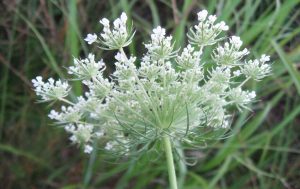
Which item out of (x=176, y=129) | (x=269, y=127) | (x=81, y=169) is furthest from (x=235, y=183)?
(x=176, y=129)

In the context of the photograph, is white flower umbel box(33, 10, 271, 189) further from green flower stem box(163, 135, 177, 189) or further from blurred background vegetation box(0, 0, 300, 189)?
blurred background vegetation box(0, 0, 300, 189)

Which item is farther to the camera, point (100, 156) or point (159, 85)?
point (100, 156)

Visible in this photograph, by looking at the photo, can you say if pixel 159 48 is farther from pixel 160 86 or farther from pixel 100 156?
pixel 100 156

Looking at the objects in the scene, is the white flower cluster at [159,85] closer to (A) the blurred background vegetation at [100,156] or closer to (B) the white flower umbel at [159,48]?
(B) the white flower umbel at [159,48]

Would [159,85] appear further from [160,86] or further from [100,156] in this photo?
[100,156]

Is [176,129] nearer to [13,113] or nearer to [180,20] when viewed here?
[180,20]

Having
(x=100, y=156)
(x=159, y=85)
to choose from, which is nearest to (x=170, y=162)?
(x=159, y=85)

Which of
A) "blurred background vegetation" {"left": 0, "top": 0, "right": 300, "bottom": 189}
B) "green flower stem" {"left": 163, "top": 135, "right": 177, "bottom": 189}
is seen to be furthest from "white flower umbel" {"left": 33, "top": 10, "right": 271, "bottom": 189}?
"blurred background vegetation" {"left": 0, "top": 0, "right": 300, "bottom": 189}

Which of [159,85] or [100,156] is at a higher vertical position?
[100,156]

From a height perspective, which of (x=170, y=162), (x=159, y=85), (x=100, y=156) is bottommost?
(x=170, y=162)
